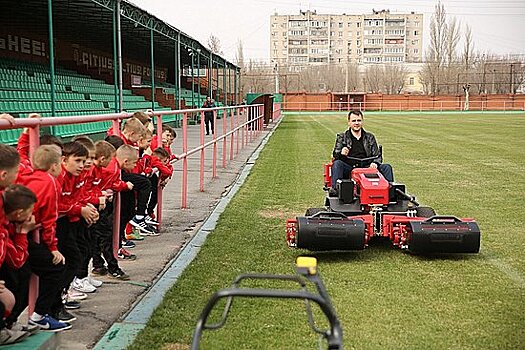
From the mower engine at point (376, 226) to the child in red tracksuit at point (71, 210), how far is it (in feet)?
8.22

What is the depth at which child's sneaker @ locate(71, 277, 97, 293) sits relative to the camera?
5.54 metres

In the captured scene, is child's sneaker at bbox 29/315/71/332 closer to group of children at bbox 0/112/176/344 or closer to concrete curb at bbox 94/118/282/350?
group of children at bbox 0/112/176/344

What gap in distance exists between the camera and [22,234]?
388 cm

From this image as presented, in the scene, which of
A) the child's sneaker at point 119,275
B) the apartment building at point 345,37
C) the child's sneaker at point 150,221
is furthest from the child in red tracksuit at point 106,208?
the apartment building at point 345,37

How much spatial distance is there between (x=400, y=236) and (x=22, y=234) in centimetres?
412

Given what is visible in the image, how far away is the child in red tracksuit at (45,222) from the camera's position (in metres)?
4.00

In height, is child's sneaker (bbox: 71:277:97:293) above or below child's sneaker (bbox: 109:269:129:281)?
above

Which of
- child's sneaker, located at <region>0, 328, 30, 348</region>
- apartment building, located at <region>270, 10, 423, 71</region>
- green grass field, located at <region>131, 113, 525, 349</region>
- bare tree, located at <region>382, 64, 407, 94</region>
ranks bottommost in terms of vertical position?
green grass field, located at <region>131, 113, 525, 349</region>

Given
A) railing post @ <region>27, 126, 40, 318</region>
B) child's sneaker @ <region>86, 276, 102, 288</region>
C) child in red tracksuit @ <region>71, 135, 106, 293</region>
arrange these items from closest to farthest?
1. railing post @ <region>27, 126, 40, 318</region>
2. child in red tracksuit @ <region>71, 135, 106, 293</region>
3. child's sneaker @ <region>86, 276, 102, 288</region>

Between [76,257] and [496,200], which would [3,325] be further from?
[496,200]

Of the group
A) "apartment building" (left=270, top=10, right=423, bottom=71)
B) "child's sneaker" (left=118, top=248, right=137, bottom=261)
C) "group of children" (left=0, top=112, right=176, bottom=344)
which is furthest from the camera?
"apartment building" (left=270, top=10, right=423, bottom=71)

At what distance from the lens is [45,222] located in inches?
160

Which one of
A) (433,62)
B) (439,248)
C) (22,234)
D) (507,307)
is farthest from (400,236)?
(433,62)

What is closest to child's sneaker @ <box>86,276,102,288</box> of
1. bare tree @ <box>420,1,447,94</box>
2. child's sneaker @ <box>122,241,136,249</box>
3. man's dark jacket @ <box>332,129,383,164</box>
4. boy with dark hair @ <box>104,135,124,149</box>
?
boy with dark hair @ <box>104,135,124,149</box>
